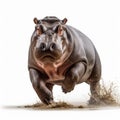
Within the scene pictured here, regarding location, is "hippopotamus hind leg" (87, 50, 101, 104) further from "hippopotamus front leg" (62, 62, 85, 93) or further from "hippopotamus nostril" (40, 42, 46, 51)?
"hippopotamus nostril" (40, 42, 46, 51)

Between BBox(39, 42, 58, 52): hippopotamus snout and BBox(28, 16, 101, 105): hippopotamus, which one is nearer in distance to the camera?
BBox(39, 42, 58, 52): hippopotamus snout

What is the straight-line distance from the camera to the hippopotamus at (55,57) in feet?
28.2

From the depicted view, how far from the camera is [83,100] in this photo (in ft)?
A: 35.3

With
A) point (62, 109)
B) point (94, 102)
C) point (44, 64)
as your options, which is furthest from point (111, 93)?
point (44, 64)

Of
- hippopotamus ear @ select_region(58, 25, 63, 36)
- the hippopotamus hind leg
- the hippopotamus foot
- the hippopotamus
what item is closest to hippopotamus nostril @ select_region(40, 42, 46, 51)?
the hippopotamus

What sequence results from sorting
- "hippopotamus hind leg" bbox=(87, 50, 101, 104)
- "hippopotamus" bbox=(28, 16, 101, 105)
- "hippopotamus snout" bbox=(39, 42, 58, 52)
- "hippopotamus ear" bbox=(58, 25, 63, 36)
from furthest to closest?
1. "hippopotamus hind leg" bbox=(87, 50, 101, 104)
2. "hippopotamus ear" bbox=(58, 25, 63, 36)
3. "hippopotamus" bbox=(28, 16, 101, 105)
4. "hippopotamus snout" bbox=(39, 42, 58, 52)

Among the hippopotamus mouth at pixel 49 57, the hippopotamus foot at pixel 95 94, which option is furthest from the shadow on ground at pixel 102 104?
the hippopotamus mouth at pixel 49 57

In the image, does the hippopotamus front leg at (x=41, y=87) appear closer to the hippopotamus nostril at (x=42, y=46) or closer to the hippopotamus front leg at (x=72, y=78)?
the hippopotamus front leg at (x=72, y=78)

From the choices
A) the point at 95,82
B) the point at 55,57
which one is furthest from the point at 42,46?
the point at 95,82

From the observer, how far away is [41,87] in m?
9.10

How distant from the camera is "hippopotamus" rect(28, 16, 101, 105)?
8.61m

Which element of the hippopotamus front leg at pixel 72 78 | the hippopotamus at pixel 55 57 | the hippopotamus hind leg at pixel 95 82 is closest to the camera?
the hippopotamus at pixel 55 57

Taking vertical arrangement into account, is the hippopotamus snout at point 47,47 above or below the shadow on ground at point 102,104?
above

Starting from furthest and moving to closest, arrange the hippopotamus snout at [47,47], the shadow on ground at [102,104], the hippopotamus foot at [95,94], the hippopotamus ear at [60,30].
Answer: the hippopotamus foot at [95,94] → the shadow on ground at [102,104] → the hippopotamus ear at [60,30] → the hippopotamus snout at [47,47]
